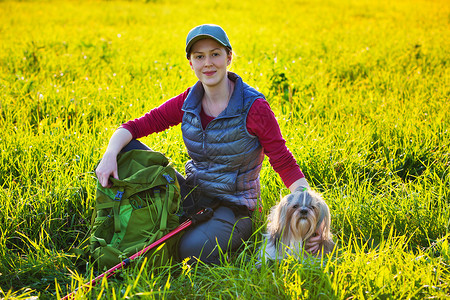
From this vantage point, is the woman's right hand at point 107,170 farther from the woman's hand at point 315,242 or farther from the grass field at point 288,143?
the woman's hand at point 315,242

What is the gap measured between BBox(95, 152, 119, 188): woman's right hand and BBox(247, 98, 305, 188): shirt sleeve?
94cm

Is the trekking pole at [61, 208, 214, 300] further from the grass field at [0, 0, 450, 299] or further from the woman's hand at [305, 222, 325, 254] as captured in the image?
the woman's hand at [305, 222, 325, 254]

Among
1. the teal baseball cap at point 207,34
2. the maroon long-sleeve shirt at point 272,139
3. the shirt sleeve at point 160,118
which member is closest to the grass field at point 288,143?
the maroon long-sleeve shirt at point 272,139

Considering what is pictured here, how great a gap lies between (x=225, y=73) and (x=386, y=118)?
2203 millimetres

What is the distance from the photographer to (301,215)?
7.65 feet

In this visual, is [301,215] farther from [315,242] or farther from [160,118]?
[160,118]

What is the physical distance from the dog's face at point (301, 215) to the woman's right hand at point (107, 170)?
113 cm

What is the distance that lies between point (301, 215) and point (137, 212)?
107 cm

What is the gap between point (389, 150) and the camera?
388 cm

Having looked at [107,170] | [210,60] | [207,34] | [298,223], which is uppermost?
[207,34]

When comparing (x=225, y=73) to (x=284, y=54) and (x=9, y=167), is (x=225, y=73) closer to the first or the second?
(x=9, y=167)

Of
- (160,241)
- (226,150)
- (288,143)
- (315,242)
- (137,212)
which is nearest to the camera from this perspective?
(315,242)

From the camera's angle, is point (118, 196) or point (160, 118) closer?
point (118, 196)

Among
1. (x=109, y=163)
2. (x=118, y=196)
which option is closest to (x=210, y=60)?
(x=109, y=163)
